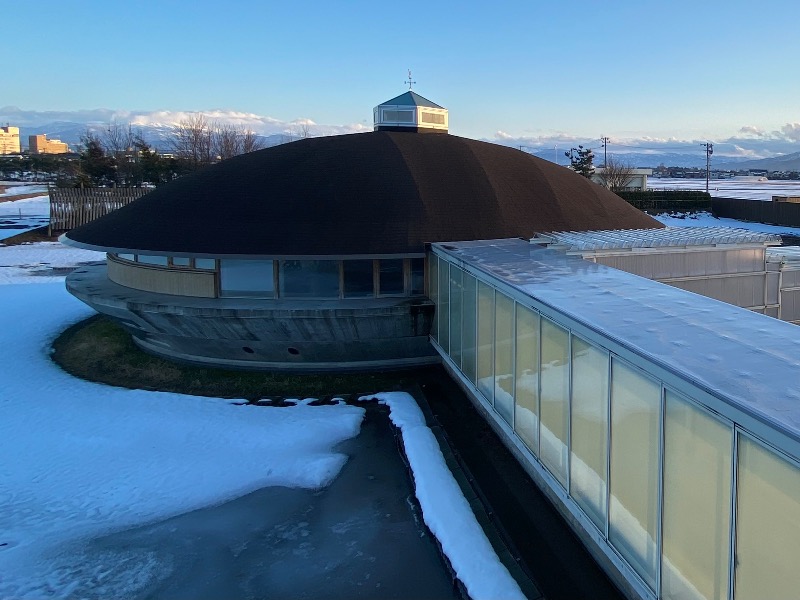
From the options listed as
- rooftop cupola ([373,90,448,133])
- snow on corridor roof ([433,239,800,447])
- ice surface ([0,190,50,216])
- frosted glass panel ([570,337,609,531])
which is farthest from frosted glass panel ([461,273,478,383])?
ice surface ([0,190,50,216])

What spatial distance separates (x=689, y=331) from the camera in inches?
321

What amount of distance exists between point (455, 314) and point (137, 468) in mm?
7884

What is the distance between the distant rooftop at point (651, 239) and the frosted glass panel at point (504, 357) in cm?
426

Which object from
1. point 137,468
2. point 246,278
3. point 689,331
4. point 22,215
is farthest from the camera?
point 22,215

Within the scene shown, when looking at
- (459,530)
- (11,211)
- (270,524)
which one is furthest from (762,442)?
(11,211)

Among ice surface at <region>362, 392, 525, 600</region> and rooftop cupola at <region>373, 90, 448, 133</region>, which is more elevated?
rooftop cupola at <region>373, 90, 448, 133</region>

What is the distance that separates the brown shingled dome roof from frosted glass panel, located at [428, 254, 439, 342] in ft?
1.99

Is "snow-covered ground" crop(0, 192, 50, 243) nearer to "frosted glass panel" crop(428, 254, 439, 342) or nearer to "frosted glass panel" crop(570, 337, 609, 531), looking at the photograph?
"frosted glass panel" crop(428, 254, 439, 342)

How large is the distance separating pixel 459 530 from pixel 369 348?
8.41 m

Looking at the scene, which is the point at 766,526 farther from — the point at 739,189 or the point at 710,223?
the point at 739,189

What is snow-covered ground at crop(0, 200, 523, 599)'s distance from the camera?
962cm

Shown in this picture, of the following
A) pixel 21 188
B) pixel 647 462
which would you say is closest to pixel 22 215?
pixel 21 188

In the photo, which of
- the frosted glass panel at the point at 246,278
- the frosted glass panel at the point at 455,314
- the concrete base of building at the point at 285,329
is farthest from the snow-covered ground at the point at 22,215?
the frosted glass panel at the point at 455,314

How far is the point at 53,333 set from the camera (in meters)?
22.8
